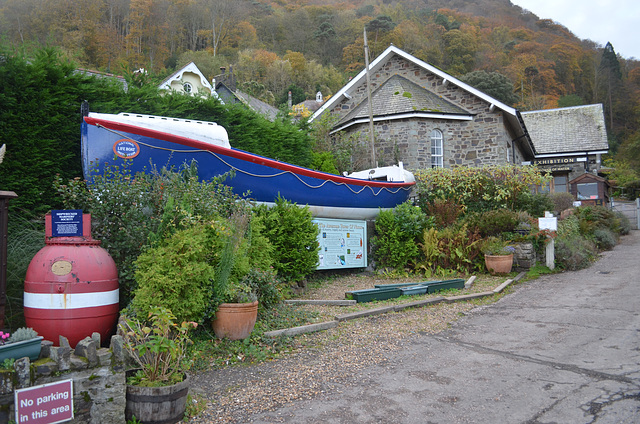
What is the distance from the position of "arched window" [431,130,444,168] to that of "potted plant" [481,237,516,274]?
Result: 724 centimetres

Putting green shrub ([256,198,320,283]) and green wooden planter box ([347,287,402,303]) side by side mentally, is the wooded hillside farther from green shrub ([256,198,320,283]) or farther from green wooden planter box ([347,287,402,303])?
green wooden planter box ([347,287,402,303])

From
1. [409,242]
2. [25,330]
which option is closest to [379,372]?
[25,330]

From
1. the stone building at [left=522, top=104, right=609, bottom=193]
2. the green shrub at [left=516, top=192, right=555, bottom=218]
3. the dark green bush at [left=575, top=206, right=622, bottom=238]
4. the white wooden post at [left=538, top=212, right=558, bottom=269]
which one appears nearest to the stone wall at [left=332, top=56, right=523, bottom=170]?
the dark green bush at [left=575, top=206, right=622, bottom=238]

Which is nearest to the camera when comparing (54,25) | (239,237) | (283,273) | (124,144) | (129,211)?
(129,211)

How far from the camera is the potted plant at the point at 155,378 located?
3652 millimetres

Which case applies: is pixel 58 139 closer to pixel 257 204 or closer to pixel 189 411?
pixel 257 204

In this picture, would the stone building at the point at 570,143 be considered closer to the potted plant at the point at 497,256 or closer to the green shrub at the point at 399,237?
the potted plant at the point at 497,256

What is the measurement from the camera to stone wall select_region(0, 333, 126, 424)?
343 centimetres

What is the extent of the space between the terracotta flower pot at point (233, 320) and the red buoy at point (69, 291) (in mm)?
1211

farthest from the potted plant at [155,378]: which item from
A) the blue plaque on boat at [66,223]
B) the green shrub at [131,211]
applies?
the green shrub at [131,211]

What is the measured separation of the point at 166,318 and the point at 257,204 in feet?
15.3

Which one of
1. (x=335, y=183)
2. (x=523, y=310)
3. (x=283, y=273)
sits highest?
(x=335, y=183)

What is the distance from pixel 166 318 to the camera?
13.3 ft

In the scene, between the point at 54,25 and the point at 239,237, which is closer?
the point at 239,237
